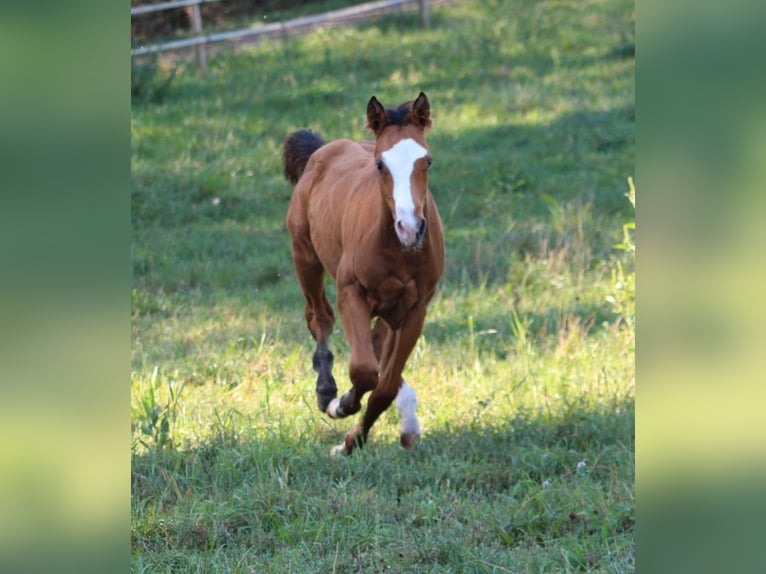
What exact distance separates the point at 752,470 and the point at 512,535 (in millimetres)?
2885

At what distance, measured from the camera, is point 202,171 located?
473 inches

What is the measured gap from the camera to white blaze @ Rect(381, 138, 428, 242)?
15.9 ft

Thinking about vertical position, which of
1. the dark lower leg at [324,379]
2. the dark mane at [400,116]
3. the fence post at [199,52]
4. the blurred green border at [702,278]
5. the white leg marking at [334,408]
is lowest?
the white leg marking at [334,408]

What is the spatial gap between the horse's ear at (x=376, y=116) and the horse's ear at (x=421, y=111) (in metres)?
0.16

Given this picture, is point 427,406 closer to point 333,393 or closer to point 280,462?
point 333,393

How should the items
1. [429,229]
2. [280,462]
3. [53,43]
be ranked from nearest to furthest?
[53,43]
[280,462]
[429,229]

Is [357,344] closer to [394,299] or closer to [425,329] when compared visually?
[394,299]

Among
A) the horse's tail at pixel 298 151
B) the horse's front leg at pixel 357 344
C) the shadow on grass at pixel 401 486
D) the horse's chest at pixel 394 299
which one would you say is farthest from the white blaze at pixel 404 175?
the horse's tail at pixel 298 151

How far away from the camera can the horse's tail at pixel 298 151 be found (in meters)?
7.70

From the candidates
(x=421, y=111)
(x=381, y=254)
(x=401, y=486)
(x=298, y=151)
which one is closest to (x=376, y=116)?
(x=421, y=111)

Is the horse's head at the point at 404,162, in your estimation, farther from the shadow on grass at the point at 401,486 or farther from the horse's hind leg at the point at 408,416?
the shadow on grass at the point at 401,486

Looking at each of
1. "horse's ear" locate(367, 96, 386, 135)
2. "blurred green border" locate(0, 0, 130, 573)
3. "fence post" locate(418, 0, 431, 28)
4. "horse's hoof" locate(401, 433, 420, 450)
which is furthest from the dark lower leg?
"fence post" locate(418, 0, 431, 28)

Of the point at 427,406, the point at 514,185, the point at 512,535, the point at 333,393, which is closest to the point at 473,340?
the point at 427,406

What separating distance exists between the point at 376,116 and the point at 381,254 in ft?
2.39
